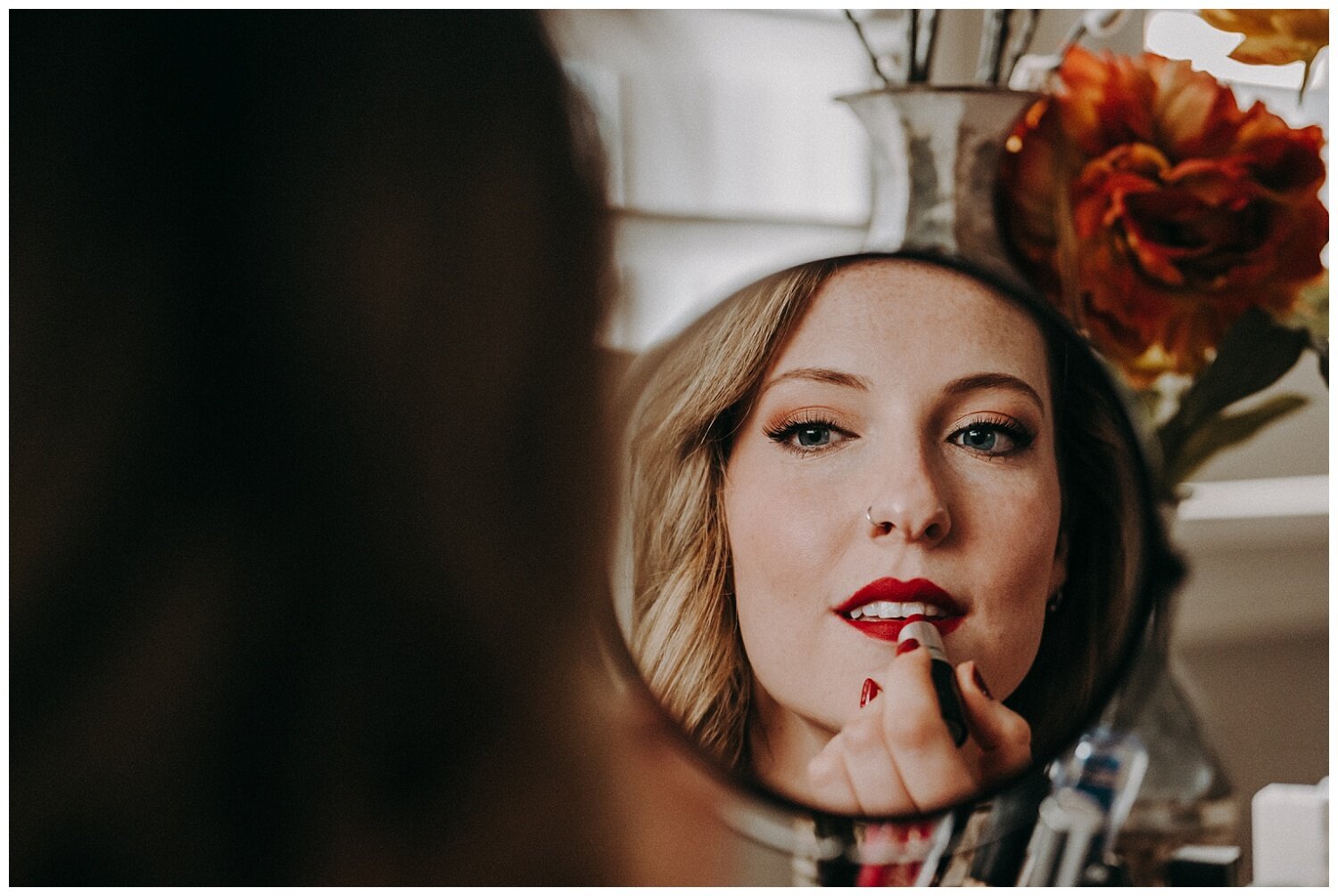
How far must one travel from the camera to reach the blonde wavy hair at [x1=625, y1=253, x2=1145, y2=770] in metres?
0.42

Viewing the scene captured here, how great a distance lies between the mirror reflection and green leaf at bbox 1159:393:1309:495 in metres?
0.07

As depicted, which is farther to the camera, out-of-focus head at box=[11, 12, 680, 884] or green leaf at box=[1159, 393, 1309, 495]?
green leaf at box=[1159, 393, 1309, 495]

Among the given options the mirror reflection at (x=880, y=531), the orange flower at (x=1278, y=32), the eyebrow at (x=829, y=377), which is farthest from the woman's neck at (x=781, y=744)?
the orange flower at (x=1278, y=32)

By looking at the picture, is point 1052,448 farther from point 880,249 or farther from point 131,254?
point 131,254

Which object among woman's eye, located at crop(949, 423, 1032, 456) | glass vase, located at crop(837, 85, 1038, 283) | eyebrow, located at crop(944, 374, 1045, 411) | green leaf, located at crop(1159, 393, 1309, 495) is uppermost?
glass vase, located at crop(837, 85, 1038, 283)

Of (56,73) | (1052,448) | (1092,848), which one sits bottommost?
(1092,848)

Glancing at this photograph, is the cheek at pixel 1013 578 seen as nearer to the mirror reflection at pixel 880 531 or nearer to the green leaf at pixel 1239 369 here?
the mirror reflection at pixel 880 531

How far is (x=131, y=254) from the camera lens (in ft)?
1.17

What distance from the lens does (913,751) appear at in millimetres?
414

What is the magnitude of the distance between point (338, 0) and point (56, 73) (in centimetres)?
10

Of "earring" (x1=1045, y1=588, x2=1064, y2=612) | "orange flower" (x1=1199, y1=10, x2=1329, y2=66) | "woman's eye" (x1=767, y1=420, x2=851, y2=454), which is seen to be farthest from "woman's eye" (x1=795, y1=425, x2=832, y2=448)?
"orange flower" (x1=1199, y1=10, x2=1329, y2=66)

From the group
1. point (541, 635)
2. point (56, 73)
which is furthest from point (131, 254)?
point (541, 635)

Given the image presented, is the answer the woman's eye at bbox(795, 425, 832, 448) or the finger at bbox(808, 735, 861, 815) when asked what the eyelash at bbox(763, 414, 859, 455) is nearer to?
the woman's eye at bbox(795, 425, 832, 448)

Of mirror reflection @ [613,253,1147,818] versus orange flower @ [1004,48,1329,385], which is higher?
orange flower @ [1004,48,1329,385]
